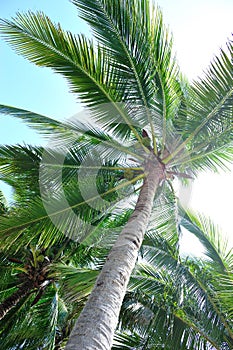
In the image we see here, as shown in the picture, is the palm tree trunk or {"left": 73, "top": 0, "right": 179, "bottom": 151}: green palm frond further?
the palm tree trunk

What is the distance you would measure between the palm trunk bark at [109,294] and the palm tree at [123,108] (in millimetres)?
411

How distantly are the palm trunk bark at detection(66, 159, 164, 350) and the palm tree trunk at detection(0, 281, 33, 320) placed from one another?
3468 mm

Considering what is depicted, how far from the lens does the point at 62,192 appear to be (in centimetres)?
595

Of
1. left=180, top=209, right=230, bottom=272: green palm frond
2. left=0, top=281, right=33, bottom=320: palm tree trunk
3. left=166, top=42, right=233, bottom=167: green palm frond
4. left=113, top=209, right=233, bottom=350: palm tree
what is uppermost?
left=166, top=42, right=233, bottom=167: green palm frond

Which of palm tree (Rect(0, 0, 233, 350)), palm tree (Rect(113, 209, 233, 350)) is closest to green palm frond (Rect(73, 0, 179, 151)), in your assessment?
palm tree (Rect(0, 0, 233, 350))

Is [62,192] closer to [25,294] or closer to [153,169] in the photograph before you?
[153,169]

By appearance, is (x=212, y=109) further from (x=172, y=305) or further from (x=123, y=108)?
(x=172, y=305)

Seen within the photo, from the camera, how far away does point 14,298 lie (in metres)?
6.71

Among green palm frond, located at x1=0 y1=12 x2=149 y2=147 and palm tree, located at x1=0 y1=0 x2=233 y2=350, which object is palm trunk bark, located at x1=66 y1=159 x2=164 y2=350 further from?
green palm frond, located at x1=0 y1=12 x2=149 y2=147

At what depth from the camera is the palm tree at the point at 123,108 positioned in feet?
17.8

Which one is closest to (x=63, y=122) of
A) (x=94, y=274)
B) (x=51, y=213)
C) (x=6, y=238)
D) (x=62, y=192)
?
(x=62, y=192)

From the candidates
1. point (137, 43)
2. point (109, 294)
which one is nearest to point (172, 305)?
point (109, 294)

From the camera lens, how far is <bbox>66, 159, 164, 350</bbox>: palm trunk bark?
101 inches

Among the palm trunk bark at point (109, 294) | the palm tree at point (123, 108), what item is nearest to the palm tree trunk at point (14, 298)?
the palm tree at point (123, 108)
